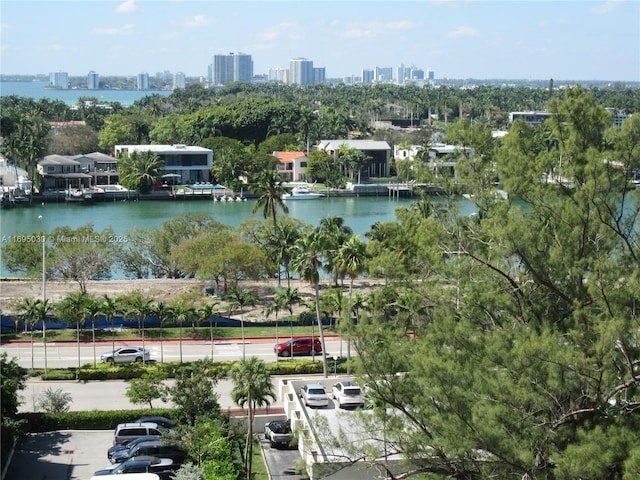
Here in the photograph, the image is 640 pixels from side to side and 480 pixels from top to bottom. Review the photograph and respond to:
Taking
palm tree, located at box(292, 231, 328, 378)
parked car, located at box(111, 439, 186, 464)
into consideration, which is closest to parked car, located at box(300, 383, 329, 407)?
palm tree, located at box(292, 231, 328, 378)

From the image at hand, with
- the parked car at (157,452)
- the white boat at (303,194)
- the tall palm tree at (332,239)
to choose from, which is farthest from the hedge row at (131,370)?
the white boat at (303,194)

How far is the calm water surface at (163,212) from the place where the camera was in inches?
2156

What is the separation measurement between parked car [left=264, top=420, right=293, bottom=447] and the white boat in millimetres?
46900

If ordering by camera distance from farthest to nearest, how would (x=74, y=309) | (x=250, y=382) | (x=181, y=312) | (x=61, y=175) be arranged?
(x=61, y=175) < (x=181, y=312) < (x=74, y=309) < (x=250, y=382)

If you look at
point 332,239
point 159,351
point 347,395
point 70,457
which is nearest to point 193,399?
Answer: point 70,457

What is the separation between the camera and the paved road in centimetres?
2403

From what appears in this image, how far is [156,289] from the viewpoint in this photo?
104 ft

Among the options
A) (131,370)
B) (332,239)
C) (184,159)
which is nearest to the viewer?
(131,370)

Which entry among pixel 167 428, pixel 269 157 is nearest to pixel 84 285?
pixel 167 428

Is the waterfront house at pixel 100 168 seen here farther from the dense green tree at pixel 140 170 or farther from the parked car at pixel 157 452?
the parked car at pixel 157 452

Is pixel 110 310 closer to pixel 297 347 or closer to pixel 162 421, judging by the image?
pixel 297 347

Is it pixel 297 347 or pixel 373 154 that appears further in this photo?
pixel 373 154

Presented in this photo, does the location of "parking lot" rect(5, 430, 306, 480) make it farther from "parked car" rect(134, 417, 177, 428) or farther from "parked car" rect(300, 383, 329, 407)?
"parked car" rect(300, 383, 329, 407)

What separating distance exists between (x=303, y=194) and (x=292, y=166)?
769cm
